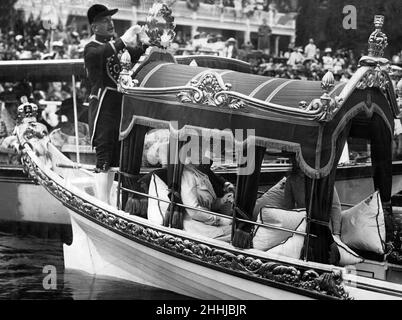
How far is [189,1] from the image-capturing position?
21469 mm

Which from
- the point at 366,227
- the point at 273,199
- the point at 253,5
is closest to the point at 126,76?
the point at 273,199

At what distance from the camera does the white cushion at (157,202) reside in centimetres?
761

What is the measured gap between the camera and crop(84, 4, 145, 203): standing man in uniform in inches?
335

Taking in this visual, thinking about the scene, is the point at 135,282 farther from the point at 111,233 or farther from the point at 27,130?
the point at 27,130

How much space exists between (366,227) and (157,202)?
6.15 ft

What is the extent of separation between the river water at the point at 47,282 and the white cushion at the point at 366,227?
5.22 ft

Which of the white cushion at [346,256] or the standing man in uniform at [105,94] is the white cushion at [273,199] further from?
the standing man in uniform at [105,94]

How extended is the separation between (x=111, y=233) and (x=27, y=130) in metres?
1.98

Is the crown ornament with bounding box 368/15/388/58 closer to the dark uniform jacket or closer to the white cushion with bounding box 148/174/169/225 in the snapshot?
the white cushion with bounding box 148/174/169/225

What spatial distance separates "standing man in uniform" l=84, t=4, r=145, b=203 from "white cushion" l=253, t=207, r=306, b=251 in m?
2.28

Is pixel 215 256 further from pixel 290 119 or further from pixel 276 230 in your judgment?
pixel 290 119

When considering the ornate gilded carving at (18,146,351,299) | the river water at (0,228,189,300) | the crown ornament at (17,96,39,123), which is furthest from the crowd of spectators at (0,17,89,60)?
the ornate gilded carving at (18,146,351,299)

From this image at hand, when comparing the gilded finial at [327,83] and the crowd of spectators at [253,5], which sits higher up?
the crowd of spectators at [253,5]

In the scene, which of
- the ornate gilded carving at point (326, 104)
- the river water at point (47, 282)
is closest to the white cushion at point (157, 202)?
the river water at point (47, 282)
